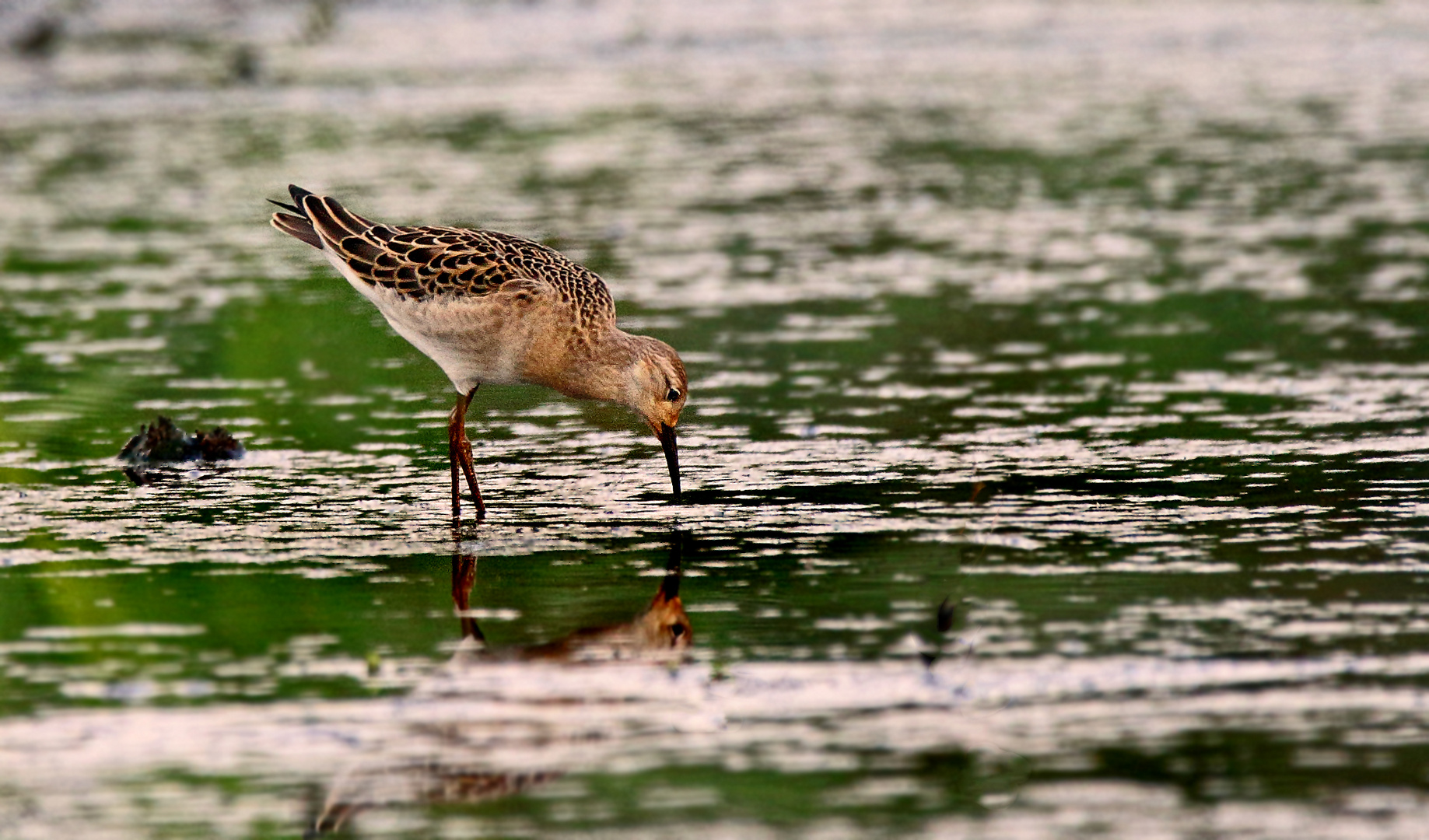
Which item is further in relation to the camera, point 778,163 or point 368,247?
point 778,163

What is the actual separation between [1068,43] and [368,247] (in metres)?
21.0

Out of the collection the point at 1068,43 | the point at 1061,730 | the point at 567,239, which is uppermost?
the point at 1068,43

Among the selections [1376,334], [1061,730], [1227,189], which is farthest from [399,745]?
[1227,189]

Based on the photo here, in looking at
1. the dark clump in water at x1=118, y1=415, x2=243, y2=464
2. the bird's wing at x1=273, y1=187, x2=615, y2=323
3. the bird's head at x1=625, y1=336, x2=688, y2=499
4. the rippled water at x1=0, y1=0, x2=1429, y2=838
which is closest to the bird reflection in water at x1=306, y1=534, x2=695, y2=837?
the rippled water at x1=0, y1=0, x2=1429, y2=838

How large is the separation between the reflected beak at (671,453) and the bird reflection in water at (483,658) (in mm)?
672

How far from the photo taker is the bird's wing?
977 cm

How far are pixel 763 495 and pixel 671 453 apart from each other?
449 mm

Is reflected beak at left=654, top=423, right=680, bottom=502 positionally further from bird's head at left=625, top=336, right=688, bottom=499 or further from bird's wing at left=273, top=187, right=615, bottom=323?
bird's wing at left=273, top=187, right=615, bottom=323

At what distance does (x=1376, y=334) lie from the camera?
12891mm

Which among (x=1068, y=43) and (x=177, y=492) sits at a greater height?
(x=1068, y=43)

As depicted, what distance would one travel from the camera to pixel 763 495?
9.60m

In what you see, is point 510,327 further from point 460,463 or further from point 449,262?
point 460,463

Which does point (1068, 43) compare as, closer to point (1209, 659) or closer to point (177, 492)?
point (177, 492)

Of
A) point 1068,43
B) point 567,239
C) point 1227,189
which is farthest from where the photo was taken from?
point 1068,43
